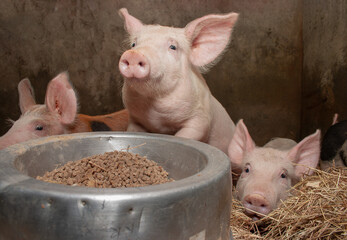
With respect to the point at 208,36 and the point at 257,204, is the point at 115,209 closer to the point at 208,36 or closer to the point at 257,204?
the point at 257,204

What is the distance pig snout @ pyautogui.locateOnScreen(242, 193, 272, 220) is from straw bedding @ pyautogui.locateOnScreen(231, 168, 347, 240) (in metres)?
0.05

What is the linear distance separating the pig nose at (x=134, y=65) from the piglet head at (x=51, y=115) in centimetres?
90

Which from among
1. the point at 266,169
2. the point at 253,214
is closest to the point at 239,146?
the point at 266,169

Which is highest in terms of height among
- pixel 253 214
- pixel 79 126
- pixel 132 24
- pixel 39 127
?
pixel 132 24

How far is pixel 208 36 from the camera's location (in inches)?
116

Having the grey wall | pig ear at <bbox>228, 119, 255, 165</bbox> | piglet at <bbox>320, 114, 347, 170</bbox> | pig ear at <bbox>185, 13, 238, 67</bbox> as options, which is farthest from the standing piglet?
the grey wall

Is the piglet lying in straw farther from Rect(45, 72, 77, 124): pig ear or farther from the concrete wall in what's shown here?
the concrete wall

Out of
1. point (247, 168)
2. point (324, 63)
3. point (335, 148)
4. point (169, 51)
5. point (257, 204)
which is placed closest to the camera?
point (257, 204)

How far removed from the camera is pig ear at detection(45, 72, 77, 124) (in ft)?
9.69

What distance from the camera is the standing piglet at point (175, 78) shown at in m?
2.52

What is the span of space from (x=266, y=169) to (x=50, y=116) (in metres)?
1.80

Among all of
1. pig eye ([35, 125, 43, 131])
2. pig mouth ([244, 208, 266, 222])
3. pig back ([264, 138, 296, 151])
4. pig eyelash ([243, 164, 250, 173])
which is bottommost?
pig back ([264, 138, 296, 151])

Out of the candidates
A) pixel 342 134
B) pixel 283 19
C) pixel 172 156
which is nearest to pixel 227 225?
pixel 172 156

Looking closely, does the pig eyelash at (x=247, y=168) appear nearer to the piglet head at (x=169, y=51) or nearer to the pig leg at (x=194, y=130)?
the pig leg at (x=194, y=130)
